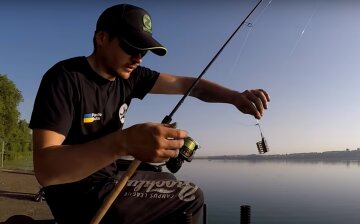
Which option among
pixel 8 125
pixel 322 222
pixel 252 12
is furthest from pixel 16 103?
pixel 252 12

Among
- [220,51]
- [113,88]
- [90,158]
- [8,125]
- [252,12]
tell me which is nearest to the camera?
[90,158]

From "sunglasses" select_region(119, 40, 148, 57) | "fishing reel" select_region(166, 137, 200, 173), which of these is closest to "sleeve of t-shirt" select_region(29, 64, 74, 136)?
"sunglasses" select_region(119, 40, 148, 57)

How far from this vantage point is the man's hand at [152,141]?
2.29 metres

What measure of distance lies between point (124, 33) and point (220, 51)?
1.67 metres

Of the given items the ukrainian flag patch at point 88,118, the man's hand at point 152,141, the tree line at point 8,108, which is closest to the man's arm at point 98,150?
the man's hand at point 152,141

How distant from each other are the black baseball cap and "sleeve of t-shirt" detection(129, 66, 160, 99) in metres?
0.95

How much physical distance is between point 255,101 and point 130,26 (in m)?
1.65

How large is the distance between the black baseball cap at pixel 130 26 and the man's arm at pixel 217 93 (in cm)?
121

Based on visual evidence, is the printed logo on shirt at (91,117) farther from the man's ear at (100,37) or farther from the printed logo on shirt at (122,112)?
the man's ear at (100,37)

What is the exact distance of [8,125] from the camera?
70.2 m

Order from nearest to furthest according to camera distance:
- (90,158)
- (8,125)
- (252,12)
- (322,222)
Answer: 1. (90,158)
2. (252,12)
3. (322,222)
4. (8,125)

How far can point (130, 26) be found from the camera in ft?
10.9

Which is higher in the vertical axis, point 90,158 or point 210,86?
point 210,86

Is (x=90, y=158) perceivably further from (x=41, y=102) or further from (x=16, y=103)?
(x=16, y=103)
